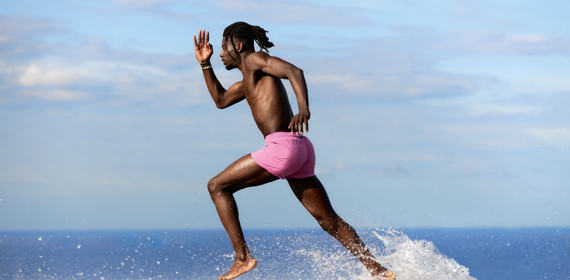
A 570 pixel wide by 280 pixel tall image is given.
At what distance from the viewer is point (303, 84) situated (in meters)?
6.15

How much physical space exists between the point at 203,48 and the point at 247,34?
2.46 feet

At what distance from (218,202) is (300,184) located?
0.84m

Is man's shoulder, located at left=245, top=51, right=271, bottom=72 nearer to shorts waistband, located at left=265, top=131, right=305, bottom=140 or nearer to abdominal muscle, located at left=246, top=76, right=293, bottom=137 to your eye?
abdominal muscle, located at left=246, top=76, right=293, bottom=137

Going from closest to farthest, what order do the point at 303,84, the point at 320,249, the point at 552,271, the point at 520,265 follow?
the point at 303,84 < the point at 320,249 < the point at 552,271 < the point at 520,265

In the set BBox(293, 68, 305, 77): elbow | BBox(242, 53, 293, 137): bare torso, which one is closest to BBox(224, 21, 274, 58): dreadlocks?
BBox(242, 53, 293, 137): bare torso

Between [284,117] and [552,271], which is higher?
[284,117]

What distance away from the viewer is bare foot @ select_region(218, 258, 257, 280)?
6469mm

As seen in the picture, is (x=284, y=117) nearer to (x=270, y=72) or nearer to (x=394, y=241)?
(x=270, y=72)

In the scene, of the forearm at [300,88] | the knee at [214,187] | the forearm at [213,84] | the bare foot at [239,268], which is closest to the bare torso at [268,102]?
the forearm at [300,88]

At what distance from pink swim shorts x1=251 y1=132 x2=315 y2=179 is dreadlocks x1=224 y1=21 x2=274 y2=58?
3.34ft

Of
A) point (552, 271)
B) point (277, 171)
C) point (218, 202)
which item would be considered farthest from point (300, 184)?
point (552, 271)

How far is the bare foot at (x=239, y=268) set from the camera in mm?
6469

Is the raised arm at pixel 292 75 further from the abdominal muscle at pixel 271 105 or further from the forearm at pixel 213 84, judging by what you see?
the forearm at pixel 213 84

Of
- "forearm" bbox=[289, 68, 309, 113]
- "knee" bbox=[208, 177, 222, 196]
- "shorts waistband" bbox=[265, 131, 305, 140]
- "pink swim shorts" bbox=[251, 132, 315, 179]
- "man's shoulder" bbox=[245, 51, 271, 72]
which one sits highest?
"man's shoulder" bbox=[245, 51, 271, 72]
